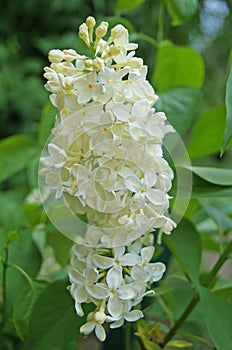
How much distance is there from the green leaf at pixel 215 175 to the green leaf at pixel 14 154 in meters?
0.24

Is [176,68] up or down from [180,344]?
up

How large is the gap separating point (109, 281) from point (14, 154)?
0.98ft

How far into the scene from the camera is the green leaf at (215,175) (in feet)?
1.23

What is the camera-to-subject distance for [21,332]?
397mm

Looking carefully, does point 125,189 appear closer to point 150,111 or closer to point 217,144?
point 150,111

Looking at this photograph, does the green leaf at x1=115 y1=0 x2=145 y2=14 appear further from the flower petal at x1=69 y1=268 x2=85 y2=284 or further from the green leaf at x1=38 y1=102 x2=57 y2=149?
the flower petal at x1=69 y1=268 x2=85 y2=284

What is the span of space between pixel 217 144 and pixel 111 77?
20 centimetres

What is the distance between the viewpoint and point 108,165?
323 mm

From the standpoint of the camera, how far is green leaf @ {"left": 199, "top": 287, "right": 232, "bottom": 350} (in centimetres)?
35

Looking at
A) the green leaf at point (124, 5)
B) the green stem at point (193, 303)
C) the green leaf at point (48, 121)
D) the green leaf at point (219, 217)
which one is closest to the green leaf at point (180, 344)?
the green stem at point (193, 303)

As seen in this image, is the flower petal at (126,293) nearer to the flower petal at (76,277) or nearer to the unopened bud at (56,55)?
the flower petal at (76,277)

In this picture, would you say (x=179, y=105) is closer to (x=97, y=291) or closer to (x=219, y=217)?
(x=219, y=217)

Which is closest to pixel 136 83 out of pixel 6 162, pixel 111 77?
pixel 111 77

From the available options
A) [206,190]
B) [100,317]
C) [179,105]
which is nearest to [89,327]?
[100,317]
